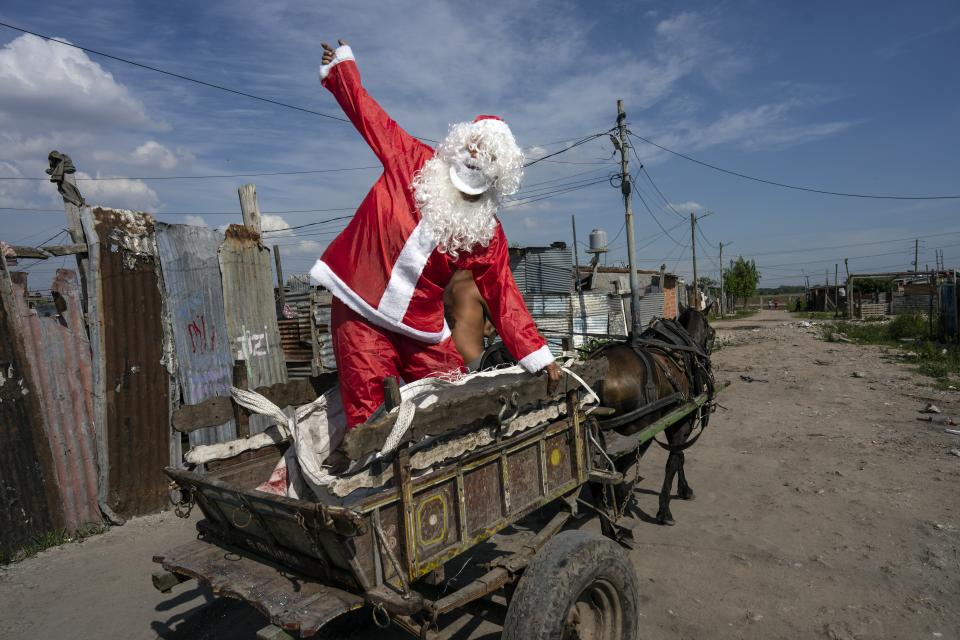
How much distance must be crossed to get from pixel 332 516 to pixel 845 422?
25.0 ft

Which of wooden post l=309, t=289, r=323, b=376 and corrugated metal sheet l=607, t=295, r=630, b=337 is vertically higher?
wooden post l=309, t=289, r=323, b=376

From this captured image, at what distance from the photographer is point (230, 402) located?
2645 mm

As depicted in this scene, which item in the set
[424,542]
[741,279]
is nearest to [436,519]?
[424,542]

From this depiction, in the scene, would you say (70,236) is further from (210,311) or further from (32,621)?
(32,621)

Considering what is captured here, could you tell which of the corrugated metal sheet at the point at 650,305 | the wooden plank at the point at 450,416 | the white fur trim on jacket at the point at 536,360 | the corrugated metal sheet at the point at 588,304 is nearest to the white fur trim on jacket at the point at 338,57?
the white fur trim on jacket at the point at 536,360

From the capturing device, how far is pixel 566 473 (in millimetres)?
2834

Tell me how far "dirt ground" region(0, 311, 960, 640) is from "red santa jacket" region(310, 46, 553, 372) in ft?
5.94

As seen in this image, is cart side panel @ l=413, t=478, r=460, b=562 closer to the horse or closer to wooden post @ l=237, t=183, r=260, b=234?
the horse

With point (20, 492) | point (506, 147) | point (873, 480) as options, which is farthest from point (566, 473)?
point (20, 492)

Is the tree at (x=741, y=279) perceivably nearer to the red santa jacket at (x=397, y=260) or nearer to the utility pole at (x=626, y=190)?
the utility pole at (x=626, y=190)

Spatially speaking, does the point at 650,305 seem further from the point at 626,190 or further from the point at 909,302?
the point at 909,302

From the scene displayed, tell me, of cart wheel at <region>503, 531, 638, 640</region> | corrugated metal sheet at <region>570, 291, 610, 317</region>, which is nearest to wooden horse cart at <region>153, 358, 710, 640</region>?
cart wheel at <region>503, 531, 638, 640</region>

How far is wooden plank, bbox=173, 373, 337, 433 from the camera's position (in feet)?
8.13

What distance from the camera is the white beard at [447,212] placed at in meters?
2.59
